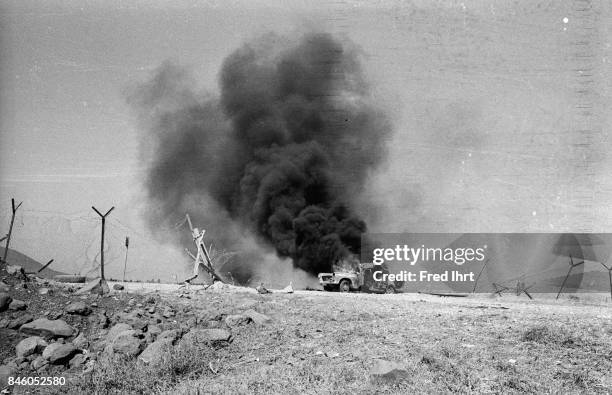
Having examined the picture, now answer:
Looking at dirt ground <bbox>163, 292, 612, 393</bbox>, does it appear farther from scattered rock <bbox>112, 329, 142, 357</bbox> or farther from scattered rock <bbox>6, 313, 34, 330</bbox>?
scattered rock <bbox>6, 313, 34, 330</bbox>

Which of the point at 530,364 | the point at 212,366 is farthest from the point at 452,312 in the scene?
the point at 212,366

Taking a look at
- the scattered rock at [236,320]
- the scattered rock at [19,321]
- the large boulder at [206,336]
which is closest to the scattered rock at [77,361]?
the large boulder at [206,336]

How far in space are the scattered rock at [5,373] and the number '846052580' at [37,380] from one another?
0.27 feet

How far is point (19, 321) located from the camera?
10.2 meters

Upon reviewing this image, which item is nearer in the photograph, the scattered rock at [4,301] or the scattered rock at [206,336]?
the scattered rock at [206,336]

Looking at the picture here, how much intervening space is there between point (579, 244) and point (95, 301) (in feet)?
73.0

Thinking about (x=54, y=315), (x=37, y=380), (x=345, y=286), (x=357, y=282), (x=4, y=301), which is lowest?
(x=345, y=286)

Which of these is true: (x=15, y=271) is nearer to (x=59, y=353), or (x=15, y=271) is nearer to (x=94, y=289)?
(x=94, y=289)

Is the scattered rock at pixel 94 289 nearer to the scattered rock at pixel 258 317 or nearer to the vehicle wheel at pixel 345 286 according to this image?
the scattered rock at pixel 258 317

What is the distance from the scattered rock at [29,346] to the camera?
9.02 meters

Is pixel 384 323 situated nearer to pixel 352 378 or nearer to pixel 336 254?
pixel 352 378

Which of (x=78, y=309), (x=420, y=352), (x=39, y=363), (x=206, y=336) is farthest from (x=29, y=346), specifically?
(x=420, y=352)

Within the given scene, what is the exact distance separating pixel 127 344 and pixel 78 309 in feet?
8.38

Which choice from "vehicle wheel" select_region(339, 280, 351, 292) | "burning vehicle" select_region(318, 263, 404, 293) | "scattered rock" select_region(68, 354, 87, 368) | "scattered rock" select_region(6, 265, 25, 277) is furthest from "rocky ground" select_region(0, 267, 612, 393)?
"burning vehicle" select_region(318, 263, 404, 293)
